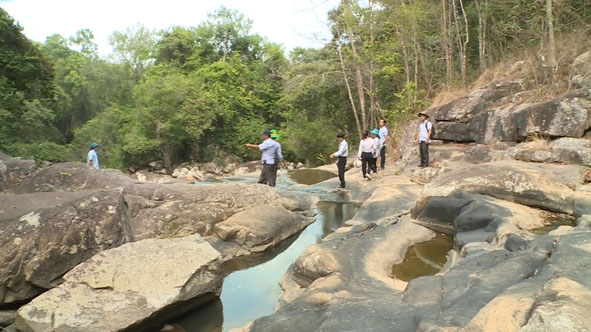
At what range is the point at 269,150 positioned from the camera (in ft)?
32.9

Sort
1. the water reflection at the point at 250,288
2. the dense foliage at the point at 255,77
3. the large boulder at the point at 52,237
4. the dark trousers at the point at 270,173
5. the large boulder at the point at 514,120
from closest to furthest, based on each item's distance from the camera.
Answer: the water reflection at the point at 250,288 → the large boulder at the point at 52,237 → the large boulder at the point at 514,120 → the dark trousers at the point at 270,173 → the dense foliage at the point at 255,77

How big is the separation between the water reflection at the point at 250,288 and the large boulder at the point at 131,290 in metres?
0.21

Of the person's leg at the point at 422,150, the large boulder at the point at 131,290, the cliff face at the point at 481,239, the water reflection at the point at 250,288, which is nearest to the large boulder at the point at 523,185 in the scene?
the cliff face at the point at 481,239

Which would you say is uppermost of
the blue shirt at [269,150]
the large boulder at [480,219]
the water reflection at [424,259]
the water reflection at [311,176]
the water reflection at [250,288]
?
the blue shirt at [269,150]

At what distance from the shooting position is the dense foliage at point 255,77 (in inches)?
553

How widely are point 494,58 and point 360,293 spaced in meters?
14.4

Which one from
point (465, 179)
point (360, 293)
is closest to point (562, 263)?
point (360, 293)

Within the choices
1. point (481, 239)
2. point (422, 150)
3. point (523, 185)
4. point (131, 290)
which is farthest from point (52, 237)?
point (422, 150)

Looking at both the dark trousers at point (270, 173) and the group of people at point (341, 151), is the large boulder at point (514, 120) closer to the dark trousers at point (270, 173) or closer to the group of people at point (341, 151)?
the group of people at point (341, 151)

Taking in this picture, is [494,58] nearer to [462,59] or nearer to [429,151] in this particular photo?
[462,59]

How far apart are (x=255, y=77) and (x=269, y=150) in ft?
71.3

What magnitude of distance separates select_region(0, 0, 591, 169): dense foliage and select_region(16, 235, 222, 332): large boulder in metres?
8.08

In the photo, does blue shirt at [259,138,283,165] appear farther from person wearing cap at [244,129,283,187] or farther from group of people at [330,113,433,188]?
group of people at [330,113,433,188]

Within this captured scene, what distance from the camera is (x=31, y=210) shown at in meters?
5.66
